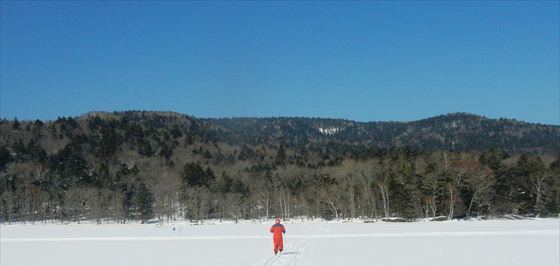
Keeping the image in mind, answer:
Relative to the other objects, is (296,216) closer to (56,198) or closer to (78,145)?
(56,198)

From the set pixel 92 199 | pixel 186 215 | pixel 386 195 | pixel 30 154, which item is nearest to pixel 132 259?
pixel 386 195

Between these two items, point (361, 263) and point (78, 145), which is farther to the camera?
point (78, 145)

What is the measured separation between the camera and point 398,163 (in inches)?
3984

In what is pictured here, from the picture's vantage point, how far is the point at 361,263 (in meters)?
21.3

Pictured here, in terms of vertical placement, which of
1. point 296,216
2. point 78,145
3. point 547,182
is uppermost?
point 78,145

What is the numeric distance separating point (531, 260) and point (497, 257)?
147 cm

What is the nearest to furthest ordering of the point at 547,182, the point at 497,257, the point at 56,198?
the point at 497,257 < the point at 547,182 < the point at 56,198

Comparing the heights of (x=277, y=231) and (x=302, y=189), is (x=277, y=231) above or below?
above

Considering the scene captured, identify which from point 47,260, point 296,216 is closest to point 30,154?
point 296,216

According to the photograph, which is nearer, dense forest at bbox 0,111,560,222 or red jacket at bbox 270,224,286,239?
red jacket at bbox 270,224,286,239

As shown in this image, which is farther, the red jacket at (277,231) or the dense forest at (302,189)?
the dense forest at (302,189)

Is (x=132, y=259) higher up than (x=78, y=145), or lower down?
lower down

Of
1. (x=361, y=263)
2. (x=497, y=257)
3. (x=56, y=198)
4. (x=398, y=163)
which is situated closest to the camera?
(x=361, y=263)

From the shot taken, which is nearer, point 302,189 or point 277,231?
point 277,231
